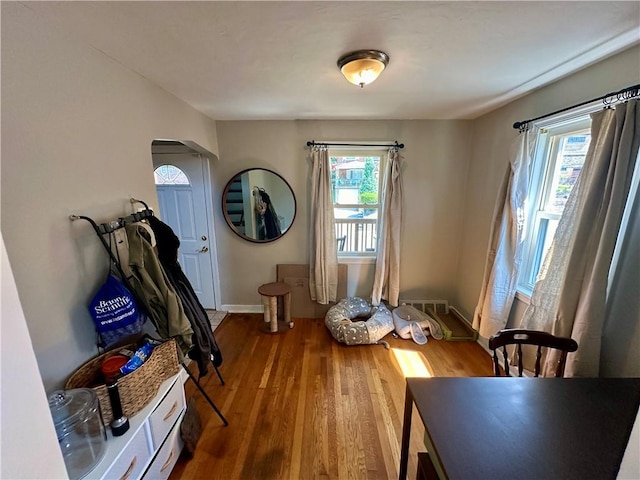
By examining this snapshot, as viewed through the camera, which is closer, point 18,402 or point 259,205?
point 18,402

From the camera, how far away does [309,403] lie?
78.2 inches

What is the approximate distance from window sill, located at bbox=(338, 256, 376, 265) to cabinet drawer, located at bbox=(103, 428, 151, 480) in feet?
7.83

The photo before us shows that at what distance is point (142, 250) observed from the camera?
1.40 metres

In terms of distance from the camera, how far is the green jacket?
4.51 ft

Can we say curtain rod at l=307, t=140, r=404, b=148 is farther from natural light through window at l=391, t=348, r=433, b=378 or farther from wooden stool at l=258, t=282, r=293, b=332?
natural light through window at l=391, t=348, r=433, b=378

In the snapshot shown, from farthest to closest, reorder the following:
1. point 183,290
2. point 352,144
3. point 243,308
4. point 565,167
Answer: point 243,308
point 352,144
point 565,167
point 183,290

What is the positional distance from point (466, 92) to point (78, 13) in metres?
2.35

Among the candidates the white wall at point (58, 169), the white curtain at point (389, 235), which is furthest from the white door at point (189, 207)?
the white curtain at point (389, 235)

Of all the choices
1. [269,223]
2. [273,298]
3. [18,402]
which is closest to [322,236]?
[269,223]

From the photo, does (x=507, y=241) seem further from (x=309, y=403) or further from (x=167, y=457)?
(x=167, y=457)

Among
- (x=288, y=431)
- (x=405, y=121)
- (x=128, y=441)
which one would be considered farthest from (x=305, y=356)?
(x=405, y=121)

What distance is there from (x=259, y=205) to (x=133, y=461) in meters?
2.40

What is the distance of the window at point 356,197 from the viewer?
10.00ft

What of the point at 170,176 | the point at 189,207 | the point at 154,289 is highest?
the point at 170,176
